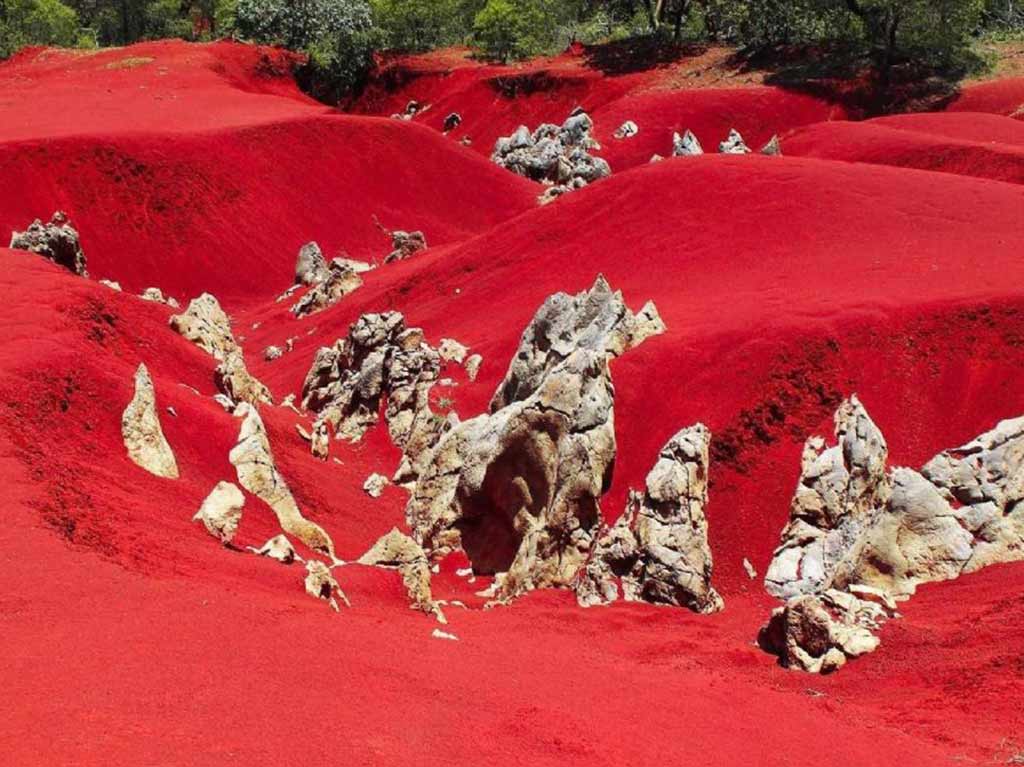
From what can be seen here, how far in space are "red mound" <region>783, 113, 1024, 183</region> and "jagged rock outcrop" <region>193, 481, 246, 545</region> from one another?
34.3 meters

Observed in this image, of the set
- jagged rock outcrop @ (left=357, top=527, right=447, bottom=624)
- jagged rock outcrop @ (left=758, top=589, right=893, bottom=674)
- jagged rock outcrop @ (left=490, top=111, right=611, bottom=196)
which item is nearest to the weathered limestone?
jagged rock outcrop @ (left=758, top=589, right=893, bottom=674)

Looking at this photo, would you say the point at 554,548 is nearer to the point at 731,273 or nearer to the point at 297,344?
the point at 731,273

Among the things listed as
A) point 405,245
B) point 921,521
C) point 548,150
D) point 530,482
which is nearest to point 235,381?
point 530,482

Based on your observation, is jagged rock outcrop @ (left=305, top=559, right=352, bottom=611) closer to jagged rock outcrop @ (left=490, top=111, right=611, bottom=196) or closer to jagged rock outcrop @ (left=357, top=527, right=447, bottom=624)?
jagged rock outcrop @ (left=357, top=527, right=447, bottom=624)

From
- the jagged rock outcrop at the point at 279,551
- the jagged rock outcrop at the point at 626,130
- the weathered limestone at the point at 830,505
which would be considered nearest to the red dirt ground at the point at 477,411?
the weathered limestone at the point at 830,505

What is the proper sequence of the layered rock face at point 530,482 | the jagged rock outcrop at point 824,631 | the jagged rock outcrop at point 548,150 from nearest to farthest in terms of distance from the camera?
the jagged rock outcrop at point 824,631 < the layered rock face at point 530,482 < the jagged rock outcrop at point 548,150

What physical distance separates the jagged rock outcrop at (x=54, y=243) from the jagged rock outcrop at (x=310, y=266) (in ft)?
37.1

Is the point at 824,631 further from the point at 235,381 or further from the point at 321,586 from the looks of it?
the point at 235,381

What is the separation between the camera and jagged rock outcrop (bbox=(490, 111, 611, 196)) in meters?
60.5

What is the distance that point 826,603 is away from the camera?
15797 millimetres

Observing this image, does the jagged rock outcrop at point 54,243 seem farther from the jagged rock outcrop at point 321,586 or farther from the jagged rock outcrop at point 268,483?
the jagged rock outcrop at point 321,586

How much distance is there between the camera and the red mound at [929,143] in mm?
42094

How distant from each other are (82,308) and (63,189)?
23.3m

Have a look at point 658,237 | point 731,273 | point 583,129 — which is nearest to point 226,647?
point 731,273
